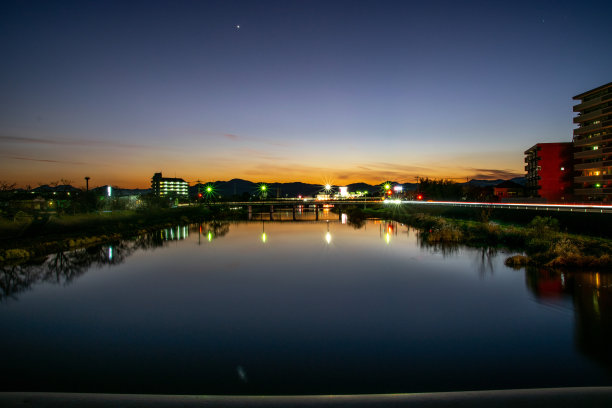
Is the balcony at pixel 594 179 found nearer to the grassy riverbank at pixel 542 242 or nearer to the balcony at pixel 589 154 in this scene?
the balcony at pixel 589 154

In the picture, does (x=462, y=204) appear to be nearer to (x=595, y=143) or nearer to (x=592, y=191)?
(x=592, y=191)

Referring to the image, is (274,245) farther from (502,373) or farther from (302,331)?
(502,373)

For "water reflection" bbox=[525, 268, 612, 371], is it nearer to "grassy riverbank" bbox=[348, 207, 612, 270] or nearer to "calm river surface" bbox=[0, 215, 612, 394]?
"calm river surface" bbox=[0, 215, 612, 394]

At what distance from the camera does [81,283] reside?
63.4 ft

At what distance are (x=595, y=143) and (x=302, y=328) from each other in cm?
7332

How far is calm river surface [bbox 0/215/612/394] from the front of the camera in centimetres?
848

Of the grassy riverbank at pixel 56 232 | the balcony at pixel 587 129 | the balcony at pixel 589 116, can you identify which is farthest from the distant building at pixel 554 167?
the grassy riverbank at pixel 56 232

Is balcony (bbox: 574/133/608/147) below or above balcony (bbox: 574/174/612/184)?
above

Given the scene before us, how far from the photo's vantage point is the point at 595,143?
205ft

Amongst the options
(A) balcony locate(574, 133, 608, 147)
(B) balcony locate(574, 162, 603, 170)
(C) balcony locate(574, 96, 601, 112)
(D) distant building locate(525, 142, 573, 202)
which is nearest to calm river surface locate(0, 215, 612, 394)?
(B) balcony locate(574, 162, 603, 170)

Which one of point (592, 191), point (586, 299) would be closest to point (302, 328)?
point (586, 299)

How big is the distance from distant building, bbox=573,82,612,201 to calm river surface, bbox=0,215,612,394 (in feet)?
172

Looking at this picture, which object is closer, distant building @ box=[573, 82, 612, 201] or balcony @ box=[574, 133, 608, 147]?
distant building @ box=[573, 82, 612, 201]

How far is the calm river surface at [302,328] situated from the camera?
8.48 metres
